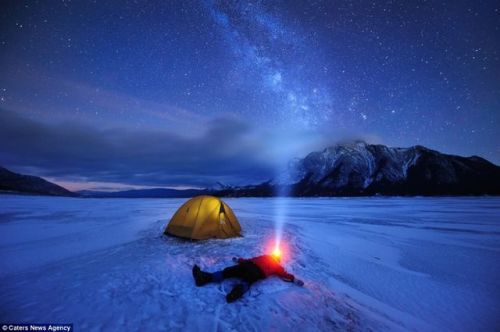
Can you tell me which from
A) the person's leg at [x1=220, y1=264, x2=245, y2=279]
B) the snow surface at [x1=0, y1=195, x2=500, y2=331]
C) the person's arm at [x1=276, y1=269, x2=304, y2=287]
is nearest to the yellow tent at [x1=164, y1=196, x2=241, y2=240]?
the snow surface at [x1=0, y1=195, x2=500, y2=331]

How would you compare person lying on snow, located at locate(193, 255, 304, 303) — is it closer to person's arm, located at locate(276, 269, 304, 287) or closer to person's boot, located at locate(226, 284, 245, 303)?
person's arm, located at locate(276, 269, 304, 287)

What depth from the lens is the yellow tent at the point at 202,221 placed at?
34.5 feet

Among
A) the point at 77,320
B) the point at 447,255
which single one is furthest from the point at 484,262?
the point at 77,320

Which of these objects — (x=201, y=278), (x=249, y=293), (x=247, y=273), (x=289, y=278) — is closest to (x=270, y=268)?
(x=289, y=278)

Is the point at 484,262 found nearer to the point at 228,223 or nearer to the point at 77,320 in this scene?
the point at 228,223

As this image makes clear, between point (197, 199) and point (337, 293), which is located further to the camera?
point (197, 199)

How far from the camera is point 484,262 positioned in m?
8.41

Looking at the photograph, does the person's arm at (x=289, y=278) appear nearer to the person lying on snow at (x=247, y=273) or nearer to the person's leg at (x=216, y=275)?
the person lying on snow at (x=247, y=273)

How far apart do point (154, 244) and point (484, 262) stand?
1274cm

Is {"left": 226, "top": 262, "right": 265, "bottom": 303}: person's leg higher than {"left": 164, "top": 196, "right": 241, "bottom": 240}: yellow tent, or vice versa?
{"left": 164, "top": 196, "right": 241, "bottom": 240}: yellow tent

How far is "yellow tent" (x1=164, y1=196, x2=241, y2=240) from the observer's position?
10523 millimetres

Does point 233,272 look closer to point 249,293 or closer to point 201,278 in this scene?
point 249,293

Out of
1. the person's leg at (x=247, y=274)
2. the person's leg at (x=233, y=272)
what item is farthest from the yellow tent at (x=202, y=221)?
the person's leg at (x=247, y=274)

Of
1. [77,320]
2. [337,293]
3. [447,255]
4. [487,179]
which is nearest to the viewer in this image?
[77,320]
